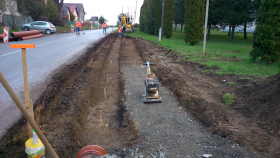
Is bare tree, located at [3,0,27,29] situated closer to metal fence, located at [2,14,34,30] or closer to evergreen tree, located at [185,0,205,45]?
metal fence, located at [2,14,34,30]

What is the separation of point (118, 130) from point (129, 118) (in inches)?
17.5

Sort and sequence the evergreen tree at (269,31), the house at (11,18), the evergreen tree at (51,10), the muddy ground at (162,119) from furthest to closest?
1. the evergreen tree at (51,10)
2. the house at (11,18)
3. the evergreen tree at (269,31)
4. the muddy ground at (162,119)

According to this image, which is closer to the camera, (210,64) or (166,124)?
(166,124)

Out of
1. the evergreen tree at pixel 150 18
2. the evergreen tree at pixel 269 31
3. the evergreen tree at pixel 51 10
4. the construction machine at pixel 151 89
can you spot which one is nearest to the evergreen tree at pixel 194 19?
the evergreen tree at pixel 269 31

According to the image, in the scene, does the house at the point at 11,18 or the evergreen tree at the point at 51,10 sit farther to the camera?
the evergreen tree at the point at 51,10

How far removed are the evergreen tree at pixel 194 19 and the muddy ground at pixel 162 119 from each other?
1059cm

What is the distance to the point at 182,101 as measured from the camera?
20.5 feet

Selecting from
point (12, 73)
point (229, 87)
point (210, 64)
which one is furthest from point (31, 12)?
point (229, 87)

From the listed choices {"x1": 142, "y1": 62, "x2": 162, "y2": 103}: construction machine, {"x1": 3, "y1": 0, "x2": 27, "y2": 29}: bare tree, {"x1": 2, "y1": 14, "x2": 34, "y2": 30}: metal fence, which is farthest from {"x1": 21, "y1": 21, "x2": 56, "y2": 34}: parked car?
{"x1": 142, "y1": 62, "x2": 162, "y2": 103}: construction machine

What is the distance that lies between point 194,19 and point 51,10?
90.8 ft

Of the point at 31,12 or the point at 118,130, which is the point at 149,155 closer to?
the point at 118,130

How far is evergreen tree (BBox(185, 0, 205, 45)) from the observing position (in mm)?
17969

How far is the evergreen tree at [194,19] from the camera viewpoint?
18.0 meters

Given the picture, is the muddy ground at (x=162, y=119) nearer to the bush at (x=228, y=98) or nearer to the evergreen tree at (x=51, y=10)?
the bush at (x=228, y=98)
